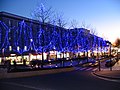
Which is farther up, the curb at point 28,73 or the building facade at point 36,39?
the building facade at point 36,39

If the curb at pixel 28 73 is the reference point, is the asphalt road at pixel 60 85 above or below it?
below

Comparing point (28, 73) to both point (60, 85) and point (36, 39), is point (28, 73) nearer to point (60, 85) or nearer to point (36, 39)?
point (60, 85)

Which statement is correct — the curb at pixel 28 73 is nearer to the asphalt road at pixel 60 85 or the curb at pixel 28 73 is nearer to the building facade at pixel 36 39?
the asphalt road at pixel 60 85

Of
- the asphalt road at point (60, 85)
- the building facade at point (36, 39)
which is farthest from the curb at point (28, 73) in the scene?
the building facade at point (36, 39)

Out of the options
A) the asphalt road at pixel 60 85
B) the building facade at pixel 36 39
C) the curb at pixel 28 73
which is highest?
the building facade at pixel 36 39

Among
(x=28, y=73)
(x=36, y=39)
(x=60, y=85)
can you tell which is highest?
(x=36, y=39)

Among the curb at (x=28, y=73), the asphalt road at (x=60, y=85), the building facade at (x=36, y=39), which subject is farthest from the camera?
the building facade at (x=36, y=39)

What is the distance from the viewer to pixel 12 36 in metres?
64.4

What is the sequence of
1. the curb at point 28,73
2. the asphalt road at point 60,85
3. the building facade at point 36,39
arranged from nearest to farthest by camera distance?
the asphalt road at point 60,85 < the curb at point 28,73 < the building facade at point 36,39

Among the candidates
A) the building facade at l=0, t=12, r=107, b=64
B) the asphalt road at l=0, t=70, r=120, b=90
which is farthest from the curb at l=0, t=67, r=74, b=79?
the building facade at l=0, t=12, r=107, b=64

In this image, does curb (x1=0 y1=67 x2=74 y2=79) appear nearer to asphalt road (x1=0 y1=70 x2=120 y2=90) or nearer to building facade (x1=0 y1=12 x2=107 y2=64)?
asphalt road (x1=0 y1=70 x2=120 y2=90)

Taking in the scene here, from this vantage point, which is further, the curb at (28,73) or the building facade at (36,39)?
the building facade at (36,39)

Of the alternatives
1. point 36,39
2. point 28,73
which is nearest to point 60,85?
point 28,73

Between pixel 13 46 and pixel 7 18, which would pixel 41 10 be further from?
pixel 7 18
